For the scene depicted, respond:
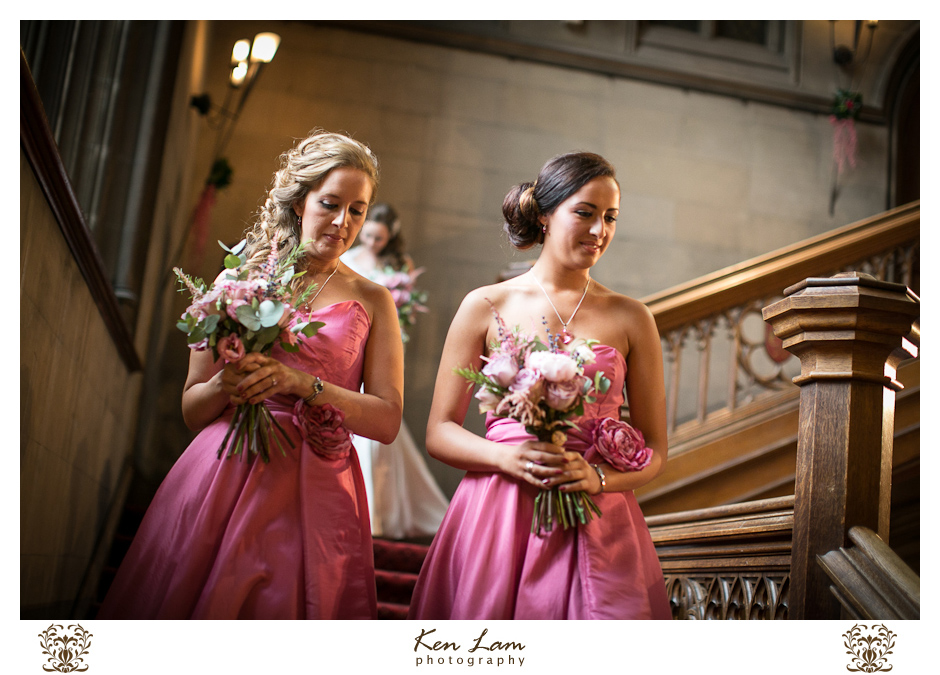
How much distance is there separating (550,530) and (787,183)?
7.11m

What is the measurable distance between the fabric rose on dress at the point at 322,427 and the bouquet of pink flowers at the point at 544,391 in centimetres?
42

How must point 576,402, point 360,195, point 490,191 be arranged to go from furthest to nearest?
1. point 490,191
2. point 360,195
3. point 576,402

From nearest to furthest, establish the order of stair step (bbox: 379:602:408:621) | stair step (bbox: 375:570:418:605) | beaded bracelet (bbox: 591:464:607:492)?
beaded bracelet (bbox: 591:464:607:492), stair step (bbox: 379:602:408:621), stair step (bbox: 375:570:418:605)

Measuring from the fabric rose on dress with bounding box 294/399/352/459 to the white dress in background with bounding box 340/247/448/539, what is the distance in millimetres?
3099

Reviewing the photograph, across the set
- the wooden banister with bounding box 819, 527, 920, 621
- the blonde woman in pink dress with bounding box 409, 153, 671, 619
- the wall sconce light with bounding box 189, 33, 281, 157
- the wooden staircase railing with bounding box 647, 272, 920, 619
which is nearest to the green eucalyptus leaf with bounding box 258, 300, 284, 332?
the blonde woman in pink dress with bounding box 409, 153, 671, 619

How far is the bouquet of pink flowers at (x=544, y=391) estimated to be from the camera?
1.83 metres

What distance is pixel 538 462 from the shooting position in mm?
1962
